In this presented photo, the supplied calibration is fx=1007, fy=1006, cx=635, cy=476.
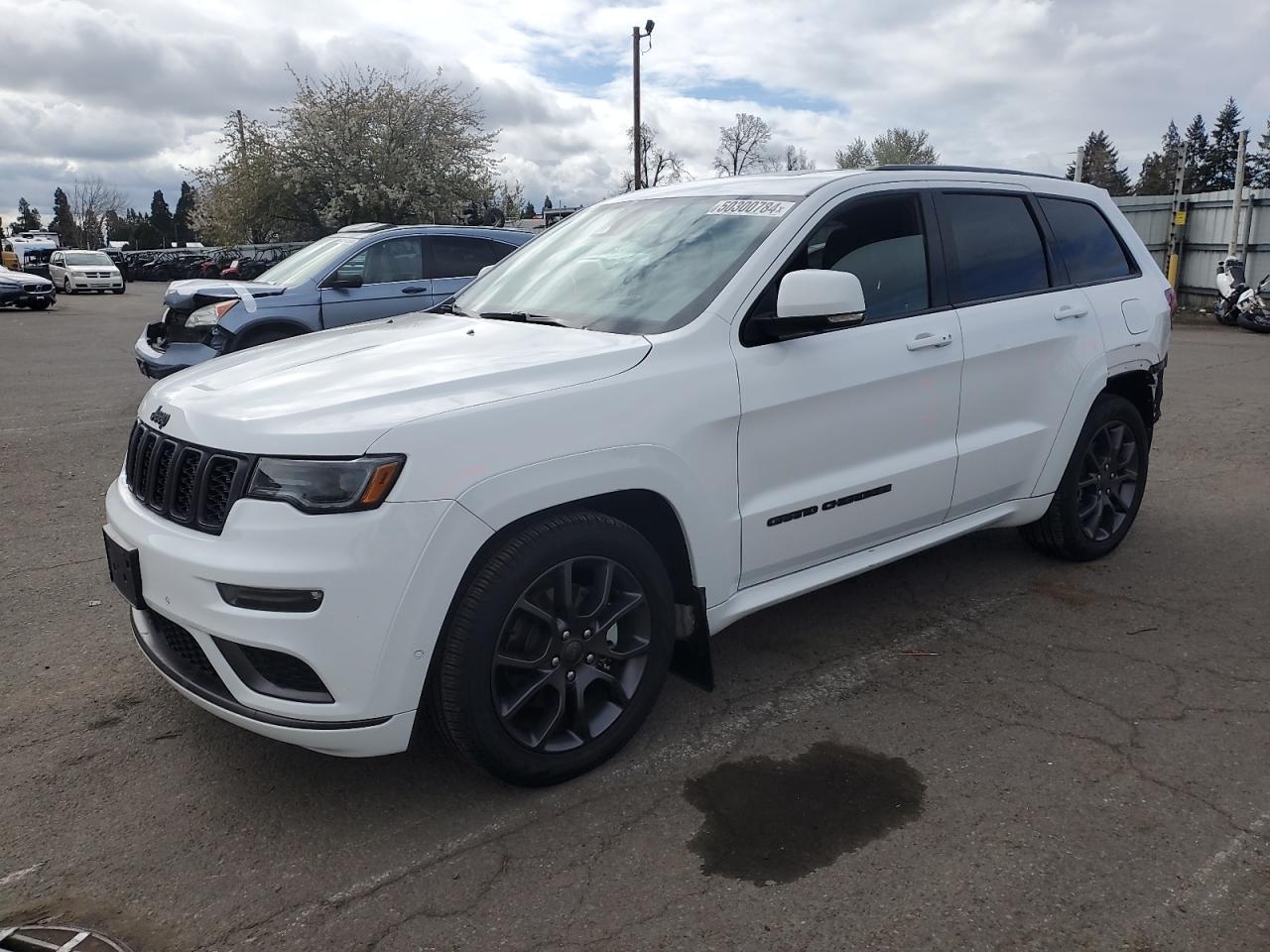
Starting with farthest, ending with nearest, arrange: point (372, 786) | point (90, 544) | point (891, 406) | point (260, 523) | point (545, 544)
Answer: point (90, 544) → point (891, 406) → point (372, 786) → point (545, 544) → point (260, 523)

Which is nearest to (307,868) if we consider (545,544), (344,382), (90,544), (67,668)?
(545,544)

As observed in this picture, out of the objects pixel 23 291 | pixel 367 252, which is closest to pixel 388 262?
pixel 367 252

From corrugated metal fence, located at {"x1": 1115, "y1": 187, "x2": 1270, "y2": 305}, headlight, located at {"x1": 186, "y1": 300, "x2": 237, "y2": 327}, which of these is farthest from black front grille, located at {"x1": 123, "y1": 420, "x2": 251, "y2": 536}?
corrugated metal fence, located at {"x1": 1115, "y1": 187, "x2": 1270, "y2": 305}

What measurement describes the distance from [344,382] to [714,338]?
1172mm

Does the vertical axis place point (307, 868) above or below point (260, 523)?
below

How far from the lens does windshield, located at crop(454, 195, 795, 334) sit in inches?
136

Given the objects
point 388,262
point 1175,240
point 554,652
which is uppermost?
point 1175,240

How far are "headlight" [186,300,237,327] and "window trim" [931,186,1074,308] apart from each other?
22.5 ft

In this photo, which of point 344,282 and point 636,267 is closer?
point 636,267

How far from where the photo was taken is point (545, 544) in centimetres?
283

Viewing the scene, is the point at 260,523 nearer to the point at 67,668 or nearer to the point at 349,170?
the point at 67,668

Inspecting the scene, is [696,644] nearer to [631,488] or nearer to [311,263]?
[631,488]

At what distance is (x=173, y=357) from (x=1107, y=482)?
7.59m

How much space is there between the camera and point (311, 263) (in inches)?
389
